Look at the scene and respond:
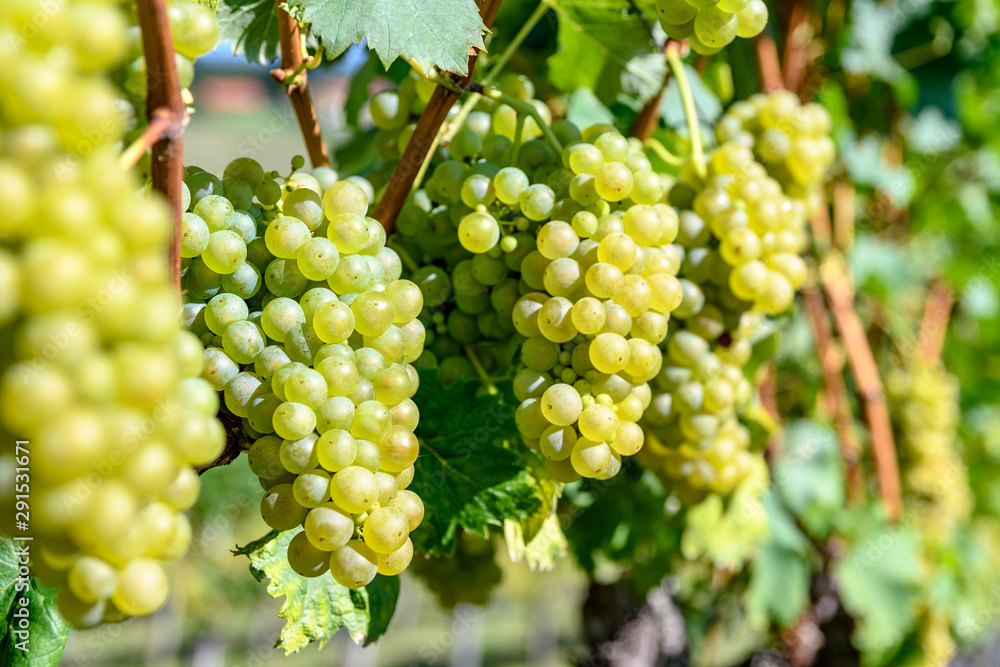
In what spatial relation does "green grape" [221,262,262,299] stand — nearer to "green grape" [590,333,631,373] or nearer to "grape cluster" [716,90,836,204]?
"green grape" [590,333,631,373]

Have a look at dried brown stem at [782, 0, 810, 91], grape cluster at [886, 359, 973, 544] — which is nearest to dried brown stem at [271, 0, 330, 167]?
dried brown stem at [782, 0, 810, 91]

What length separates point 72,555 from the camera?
313 millimetres

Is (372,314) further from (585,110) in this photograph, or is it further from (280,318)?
(585,110)

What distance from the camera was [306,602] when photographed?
62cm

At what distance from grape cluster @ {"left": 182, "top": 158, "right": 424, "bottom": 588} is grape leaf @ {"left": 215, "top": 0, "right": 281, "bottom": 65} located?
23 cm

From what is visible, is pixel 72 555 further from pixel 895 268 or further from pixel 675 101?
pixel 895 268

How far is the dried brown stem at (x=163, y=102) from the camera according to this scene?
1.20 ft

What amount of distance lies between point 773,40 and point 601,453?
1077 mm

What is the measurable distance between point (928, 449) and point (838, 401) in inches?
9.4

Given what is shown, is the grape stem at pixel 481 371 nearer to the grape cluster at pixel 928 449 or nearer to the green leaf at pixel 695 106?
the green leaf at pixel 695 106

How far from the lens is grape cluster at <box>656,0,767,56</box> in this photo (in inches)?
24.0

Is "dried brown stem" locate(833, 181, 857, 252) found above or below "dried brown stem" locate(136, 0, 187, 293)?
below

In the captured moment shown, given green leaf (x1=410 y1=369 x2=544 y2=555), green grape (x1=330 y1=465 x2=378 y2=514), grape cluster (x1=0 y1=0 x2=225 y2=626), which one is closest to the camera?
grape cluster (x1=0 y1=0 x2=225 y2=626)

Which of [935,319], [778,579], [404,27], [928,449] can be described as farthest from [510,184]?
[935,319]
